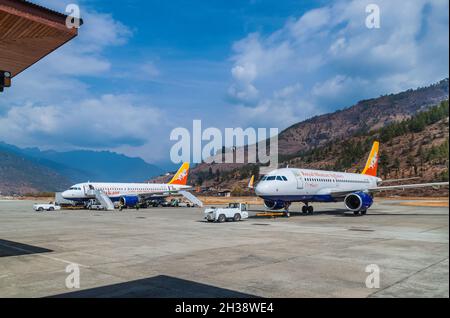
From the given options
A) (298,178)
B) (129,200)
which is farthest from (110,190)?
(298,178)

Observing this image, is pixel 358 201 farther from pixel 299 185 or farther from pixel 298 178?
pixel 298 178

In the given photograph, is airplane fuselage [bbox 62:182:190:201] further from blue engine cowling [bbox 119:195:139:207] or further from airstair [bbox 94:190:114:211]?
blue engine cowling [bbox 119:195:139:207]

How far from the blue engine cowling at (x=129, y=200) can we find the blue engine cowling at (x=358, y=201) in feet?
107

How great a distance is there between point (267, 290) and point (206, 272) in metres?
2.69

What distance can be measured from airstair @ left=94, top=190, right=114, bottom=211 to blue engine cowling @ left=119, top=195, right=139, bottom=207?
253 cm

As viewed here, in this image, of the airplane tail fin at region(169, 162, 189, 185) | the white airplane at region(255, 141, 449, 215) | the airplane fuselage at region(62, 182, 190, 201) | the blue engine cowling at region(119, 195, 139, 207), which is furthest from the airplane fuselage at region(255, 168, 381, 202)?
the airplane tail fin at region(169, 162, 189, 185)

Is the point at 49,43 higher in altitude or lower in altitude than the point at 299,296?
higher

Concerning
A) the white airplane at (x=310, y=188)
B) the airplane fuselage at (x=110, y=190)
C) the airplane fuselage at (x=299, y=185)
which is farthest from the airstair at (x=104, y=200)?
the airplane fuselage at (x=299, y=185)

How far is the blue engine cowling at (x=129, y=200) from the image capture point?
55.3 meters

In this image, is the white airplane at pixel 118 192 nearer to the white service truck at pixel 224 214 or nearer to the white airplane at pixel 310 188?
the white airplane at pixel 310 188

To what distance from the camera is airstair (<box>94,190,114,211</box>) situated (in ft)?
171

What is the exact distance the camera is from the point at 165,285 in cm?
978
